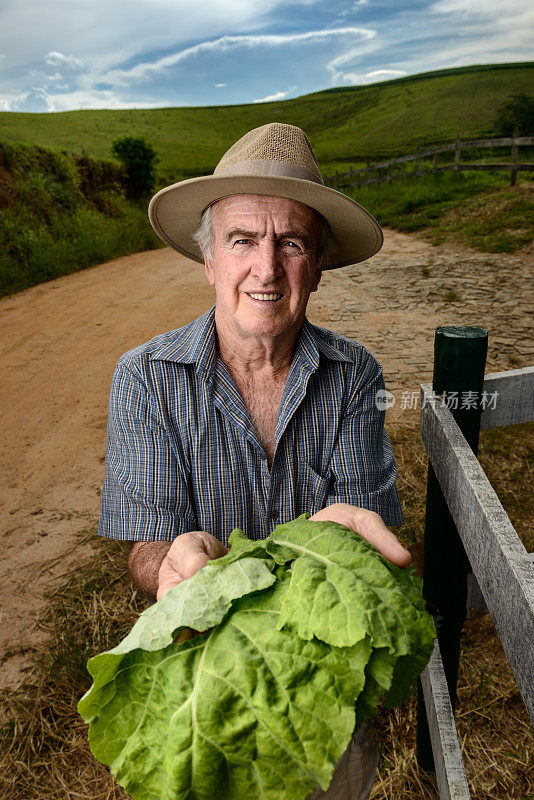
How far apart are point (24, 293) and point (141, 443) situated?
977 centimetres

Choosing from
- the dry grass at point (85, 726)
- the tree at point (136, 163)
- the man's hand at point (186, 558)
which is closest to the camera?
the man's hand at point (186, 558)

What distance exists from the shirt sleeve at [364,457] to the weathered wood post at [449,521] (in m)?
0.25

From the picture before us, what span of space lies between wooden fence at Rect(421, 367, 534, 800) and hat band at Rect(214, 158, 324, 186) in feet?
3.21

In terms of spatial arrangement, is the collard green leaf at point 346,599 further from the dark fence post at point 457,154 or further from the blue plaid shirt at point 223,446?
the dark fence post at point 457,154

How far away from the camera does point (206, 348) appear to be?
2.38 metres

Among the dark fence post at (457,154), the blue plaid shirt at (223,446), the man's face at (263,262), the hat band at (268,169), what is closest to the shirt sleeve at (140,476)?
the blue plaid shirt at (223,446)

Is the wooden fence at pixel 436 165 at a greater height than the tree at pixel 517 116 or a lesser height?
lesser

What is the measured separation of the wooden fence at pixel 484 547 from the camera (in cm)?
118

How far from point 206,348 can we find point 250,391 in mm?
306

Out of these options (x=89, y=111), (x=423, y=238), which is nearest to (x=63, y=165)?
(x=423, y=238)

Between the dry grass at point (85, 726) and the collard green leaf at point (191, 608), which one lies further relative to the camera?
the dry grass at point (85, 726)

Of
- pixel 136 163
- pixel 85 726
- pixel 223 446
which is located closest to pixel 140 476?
pixel 223 446

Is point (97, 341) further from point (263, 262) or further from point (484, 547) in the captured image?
point (484, 547)

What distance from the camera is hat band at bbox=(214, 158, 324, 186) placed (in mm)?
2141
